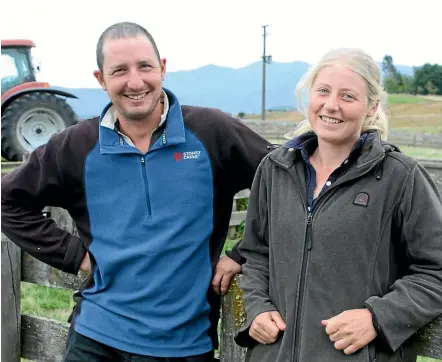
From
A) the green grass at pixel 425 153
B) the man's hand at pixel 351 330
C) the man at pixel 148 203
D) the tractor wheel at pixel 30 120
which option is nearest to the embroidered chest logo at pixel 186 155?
the man at pixel 148 203

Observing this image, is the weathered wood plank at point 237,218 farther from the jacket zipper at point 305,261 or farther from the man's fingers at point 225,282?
the jacket zipper at point 305,261

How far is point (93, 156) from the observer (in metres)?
2.85

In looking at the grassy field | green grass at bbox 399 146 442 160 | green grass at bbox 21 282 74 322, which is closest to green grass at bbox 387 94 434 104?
the grassy field

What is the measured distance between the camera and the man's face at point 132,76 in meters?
2.78

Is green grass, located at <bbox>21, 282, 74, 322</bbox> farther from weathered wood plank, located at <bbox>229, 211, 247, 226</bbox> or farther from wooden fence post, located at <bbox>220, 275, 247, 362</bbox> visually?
wooden fence post, located at <bbox>220, 275, 247, 362</bbox>

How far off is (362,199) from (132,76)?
1149 millimetres

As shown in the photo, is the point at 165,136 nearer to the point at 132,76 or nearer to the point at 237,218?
the point at 132,76

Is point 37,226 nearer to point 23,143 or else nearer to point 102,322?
point 102,322

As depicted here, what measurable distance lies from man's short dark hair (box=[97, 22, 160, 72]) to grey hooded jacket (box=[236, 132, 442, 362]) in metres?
1.01

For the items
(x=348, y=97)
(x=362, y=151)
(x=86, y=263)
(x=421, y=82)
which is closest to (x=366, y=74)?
(x=348, y=97)

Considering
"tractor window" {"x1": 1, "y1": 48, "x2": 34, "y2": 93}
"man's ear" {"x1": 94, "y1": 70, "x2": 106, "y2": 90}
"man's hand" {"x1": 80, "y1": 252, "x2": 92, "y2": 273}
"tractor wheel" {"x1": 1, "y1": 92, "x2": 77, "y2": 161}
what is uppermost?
"man's ear" {"x1": 94, "y1": 70, "x2": 106, "y2": 90}

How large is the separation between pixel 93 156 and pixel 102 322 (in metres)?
0.67

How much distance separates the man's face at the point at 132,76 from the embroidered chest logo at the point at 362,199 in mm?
1041

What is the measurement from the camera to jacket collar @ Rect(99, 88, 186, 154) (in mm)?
2750
